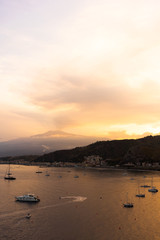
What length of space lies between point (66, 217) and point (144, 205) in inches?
1165

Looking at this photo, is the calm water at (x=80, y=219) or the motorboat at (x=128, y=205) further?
the motorboat at (x=128, y=205)

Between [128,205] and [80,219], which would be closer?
[80,219]

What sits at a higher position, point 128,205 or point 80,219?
point 128,205

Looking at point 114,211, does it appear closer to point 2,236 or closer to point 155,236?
point 155,236

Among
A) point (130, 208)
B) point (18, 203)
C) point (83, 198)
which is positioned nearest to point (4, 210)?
point (18, 203)

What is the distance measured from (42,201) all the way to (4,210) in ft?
53.9

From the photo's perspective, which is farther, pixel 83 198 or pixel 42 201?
pixel 83 198

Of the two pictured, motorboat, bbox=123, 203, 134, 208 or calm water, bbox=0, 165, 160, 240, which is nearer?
calm water, bbox=0, 165, 160, 240

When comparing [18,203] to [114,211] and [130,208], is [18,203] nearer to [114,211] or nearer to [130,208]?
[114,211]

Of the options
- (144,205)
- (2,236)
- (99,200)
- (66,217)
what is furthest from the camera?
(99,200)

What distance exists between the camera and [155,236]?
50375 millimetres

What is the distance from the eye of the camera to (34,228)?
173 feet

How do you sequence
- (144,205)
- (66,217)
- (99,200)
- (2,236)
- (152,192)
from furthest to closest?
1. (152,192)
2. (99,200)
3. (144,205)
4. (66,217)
5. (2,236)

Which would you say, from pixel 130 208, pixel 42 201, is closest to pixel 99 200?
pixel 130 208
